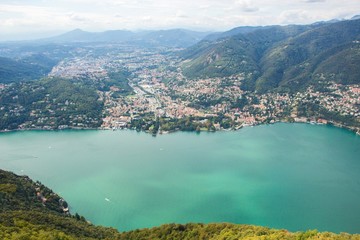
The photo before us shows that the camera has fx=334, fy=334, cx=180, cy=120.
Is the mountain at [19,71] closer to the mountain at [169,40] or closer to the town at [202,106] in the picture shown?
the town at [202,106]

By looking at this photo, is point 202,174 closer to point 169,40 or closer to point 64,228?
point 64,228

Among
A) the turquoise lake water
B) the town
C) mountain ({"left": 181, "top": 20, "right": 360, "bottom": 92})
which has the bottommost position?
the turquoise lake water

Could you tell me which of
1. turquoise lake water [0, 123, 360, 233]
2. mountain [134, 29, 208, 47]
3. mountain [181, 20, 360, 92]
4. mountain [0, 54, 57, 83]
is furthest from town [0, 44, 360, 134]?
mountain [134, 29, 208, 47]

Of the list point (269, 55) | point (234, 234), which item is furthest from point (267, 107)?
point (234, 234)

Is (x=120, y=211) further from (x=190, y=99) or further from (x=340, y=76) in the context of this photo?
(x=340, y=76)

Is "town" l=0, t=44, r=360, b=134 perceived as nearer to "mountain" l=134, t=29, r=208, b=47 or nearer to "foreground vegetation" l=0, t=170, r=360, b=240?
"foreground vegetation" l=0, t=170, r=360, b=240

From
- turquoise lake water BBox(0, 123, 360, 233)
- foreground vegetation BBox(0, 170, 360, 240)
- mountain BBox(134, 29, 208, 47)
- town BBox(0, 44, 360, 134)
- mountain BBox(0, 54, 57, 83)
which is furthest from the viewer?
mountain BBox(134, 29, 208, 47)

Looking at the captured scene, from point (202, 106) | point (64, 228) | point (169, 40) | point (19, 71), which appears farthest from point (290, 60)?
point (169, 40)
